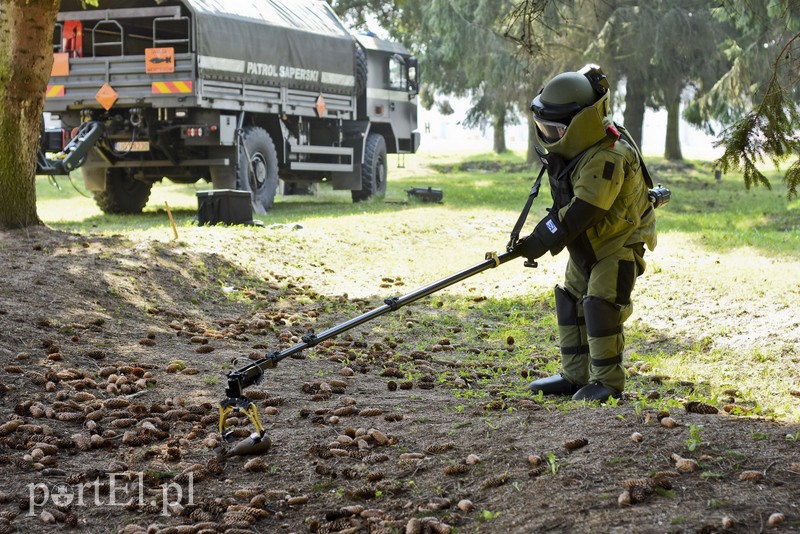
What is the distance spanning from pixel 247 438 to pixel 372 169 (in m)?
17.2

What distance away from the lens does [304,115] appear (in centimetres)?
1962

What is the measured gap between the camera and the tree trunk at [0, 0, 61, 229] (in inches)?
414

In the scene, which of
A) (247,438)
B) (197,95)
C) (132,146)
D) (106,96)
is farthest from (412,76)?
(247,438)

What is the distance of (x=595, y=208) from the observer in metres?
5.77

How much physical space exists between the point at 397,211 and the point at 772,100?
11753 millimetres

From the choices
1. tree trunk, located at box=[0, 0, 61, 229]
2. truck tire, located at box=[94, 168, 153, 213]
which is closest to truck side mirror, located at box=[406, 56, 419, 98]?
truck tire, located at box=[94, 168, 153, 213]

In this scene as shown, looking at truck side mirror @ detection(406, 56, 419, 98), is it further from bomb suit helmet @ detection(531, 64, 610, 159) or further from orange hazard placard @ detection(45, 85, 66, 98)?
bomb suit helmet @ detection(531, 64, 610, 159)

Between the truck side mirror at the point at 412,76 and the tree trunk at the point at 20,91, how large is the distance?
528 inches

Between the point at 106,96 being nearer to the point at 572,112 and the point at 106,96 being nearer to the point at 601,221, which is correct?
the point at 572,112

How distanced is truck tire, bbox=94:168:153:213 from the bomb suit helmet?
1372 cm

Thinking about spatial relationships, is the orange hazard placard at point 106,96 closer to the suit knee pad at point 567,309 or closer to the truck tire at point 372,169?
the truck tire at point 372,169

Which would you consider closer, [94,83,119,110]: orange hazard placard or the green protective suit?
the green protective suit

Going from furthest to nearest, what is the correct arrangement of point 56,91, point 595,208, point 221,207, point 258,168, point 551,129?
point 258,168 → point 56,91 → point 221,207 → point 551,129 → point 595,208

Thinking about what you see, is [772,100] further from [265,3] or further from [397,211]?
[265,3]
